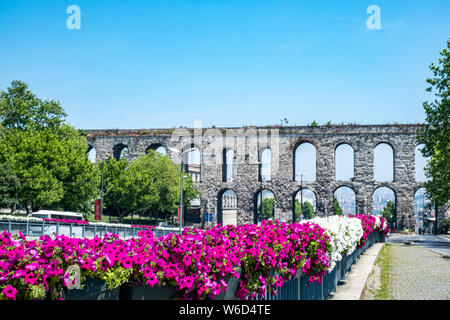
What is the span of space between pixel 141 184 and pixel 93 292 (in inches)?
2030

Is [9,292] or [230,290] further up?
[9,292]

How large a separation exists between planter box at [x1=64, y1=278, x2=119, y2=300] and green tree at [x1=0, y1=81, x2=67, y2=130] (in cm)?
5372

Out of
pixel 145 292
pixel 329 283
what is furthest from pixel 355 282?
pixel 145 292

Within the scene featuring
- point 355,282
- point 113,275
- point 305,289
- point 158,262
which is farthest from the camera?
point 355,282

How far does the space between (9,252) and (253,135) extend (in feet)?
183

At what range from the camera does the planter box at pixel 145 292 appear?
173 inches

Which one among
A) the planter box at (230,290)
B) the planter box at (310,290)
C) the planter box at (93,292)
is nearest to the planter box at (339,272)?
the planter box at (310,290)

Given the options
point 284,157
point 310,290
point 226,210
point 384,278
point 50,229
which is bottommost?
point 226,210

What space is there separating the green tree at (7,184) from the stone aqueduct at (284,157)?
22.0 meters

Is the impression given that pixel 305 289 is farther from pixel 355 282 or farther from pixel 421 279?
pixel 421 279

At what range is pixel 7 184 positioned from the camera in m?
40.0

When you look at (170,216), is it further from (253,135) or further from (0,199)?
(0,199)

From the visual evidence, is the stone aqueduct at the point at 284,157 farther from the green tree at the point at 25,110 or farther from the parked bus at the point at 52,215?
the parked bus at the point at 52,215
